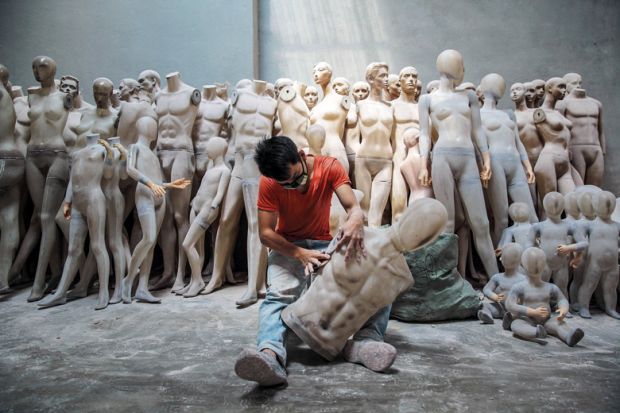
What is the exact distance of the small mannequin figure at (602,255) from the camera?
4582 millimetres

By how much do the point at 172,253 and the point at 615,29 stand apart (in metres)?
7.59

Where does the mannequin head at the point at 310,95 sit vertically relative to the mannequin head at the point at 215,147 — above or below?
above

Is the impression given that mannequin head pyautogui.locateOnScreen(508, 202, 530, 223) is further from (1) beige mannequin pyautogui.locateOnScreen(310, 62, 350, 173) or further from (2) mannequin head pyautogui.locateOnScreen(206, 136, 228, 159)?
(2) mannequin head pyautogui.locateOnScreen(206, 136, 228, 159)

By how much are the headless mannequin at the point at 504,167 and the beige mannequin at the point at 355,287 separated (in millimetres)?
2925

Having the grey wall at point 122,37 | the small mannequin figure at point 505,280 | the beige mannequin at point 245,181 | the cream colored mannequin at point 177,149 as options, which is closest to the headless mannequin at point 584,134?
the small mannequin figure at point 505,280

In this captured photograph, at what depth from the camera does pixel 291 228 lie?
337 cm

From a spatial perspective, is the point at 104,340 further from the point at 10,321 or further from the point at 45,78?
the point at 45,78

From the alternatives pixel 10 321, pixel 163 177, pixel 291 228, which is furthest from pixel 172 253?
pixel 291 228

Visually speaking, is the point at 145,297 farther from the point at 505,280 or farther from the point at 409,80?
the point at 409,80

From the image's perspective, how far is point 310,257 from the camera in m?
3.09

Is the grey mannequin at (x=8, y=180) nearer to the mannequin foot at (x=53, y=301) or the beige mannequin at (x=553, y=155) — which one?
the mannequin foot at (x=53, y=301)

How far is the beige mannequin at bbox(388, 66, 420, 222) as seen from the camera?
5770 mm

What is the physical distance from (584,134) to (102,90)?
5.90 m

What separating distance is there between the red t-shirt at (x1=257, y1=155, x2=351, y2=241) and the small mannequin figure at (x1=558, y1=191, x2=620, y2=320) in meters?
2.52
